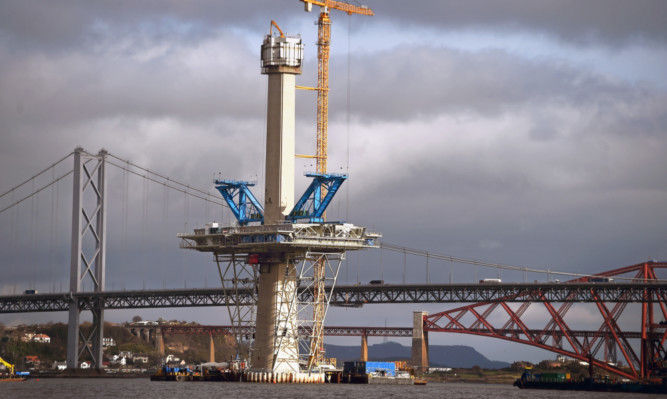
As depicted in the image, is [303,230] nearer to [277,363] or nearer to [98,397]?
[277,363]

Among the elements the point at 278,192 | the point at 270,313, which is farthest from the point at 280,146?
the point at 270,313

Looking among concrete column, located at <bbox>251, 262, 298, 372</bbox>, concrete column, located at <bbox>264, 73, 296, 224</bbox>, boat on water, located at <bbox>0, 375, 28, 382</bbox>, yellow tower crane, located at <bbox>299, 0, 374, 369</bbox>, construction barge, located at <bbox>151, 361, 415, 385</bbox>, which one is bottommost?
boat on water, located at <bbox>0, 375, 28, 382</bbox>

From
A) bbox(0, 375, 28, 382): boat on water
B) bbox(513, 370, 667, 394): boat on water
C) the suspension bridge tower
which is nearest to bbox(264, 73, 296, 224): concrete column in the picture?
the suspension bridge tower

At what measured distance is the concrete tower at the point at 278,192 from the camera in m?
126

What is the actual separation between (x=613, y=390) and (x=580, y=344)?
166 ft

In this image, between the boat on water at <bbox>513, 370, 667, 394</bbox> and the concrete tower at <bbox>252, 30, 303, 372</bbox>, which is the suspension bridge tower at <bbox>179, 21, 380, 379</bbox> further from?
the boat on water at <bbox>513, 370, 667, 394</bbox>

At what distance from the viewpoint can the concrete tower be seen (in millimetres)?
125562

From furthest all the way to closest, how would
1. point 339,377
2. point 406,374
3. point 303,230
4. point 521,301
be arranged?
point 521,301 → point 406,374 → point 339,377 → point 303,230

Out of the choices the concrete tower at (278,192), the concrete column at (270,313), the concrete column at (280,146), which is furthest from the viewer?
the concrete column at (270,313)

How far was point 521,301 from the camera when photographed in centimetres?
19375

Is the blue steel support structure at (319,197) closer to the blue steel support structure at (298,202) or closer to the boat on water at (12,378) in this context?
the blue steel support structure at (298,202)

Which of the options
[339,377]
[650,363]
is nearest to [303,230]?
[339,377]

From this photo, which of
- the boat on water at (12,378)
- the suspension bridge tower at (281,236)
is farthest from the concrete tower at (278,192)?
the boat on water at (12,378)

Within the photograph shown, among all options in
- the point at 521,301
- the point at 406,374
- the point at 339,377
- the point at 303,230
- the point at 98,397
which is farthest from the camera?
the point at 521,301
